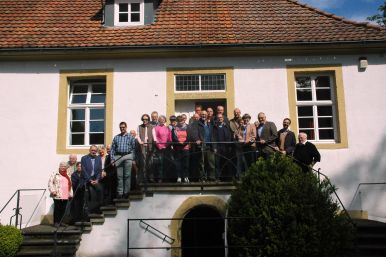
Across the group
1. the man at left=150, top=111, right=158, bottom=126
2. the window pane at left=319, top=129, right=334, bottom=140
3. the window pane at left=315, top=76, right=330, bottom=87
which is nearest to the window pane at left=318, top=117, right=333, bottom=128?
the window pane at left=319, top=129, right=334, bottom=140

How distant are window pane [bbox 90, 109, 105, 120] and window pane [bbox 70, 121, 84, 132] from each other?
333 mm

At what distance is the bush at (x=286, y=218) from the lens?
730cm

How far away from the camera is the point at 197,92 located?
11.4 metres

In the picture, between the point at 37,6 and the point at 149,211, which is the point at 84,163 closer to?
the point at 149,211

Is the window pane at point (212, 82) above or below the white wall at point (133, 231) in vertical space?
above

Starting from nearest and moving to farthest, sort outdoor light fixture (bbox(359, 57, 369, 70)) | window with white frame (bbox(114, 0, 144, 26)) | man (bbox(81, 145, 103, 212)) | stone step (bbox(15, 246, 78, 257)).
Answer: stone step (bbox(15, 246, 78, 257))
man (bbox(81, 145, 103, 212))
outdoor light fixture (bbox(359, 57, 369, 70))
window with white frame (bbox(114, 0, 144, 26))

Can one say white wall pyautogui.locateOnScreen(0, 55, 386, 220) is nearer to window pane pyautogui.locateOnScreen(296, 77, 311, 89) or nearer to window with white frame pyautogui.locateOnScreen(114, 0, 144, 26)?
window pane pyautogui.locateOnScreen(296, 77, 311, 89)

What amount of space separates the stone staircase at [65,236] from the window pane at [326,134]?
17.2 feet

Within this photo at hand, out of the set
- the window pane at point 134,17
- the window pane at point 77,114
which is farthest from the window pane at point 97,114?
the window pane at point 134,17

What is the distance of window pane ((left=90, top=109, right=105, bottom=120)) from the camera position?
1156 centimetres

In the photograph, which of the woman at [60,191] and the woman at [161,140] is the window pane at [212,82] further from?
the woman at [60,191]

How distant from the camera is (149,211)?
29.0 feet

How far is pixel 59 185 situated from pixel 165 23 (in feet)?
18.5

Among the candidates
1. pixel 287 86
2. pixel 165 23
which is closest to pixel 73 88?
pixel 165 23
